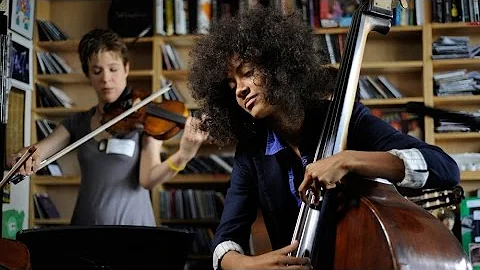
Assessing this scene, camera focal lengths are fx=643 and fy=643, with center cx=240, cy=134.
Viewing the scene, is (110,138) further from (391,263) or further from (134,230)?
(391,263)

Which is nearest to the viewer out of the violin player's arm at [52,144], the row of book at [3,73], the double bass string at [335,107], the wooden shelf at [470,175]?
the double bass string at [335,107]

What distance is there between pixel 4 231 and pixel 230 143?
1.63m

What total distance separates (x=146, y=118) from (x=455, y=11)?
1415 millimetres

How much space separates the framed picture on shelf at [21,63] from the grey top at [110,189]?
3.04 ft

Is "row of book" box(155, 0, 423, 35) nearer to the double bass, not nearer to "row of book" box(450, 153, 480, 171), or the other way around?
"row of book" box(450, 153, 480, 171)

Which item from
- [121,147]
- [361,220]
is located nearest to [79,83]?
[121,147]

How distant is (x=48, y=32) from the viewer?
3.25 metres

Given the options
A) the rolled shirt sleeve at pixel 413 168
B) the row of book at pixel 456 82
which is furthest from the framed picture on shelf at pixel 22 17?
the rolled shirt sleeve at pixel 413 168

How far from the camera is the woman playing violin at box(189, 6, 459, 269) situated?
3.73 feet

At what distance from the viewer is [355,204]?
1.13 metres

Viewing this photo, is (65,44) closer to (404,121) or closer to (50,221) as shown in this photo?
(50,221)

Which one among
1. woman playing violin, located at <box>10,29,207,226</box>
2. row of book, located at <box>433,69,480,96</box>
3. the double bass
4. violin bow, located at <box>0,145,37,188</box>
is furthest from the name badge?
row of book, located at <box>433,69,480,96</box>

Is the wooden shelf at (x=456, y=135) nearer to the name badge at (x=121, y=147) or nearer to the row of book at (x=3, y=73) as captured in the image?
the name badge at (x=121, y=147)

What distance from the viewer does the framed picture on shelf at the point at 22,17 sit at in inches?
112
